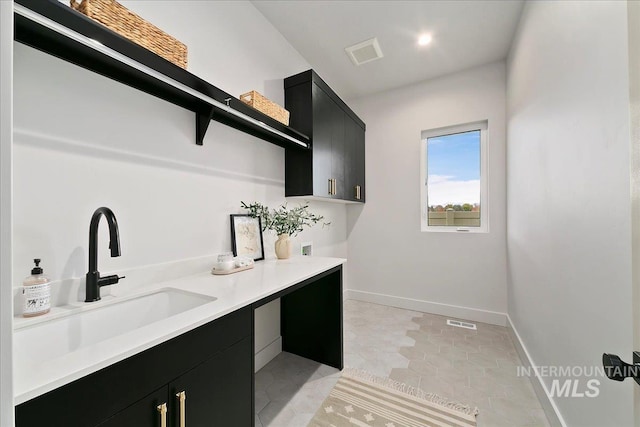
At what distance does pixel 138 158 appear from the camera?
4.28ft

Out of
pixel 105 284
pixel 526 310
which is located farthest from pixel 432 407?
pixel 105 284

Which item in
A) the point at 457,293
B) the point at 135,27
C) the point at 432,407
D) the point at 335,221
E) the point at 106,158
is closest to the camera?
the point at 135,27

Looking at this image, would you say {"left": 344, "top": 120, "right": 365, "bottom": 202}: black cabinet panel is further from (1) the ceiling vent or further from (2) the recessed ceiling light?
(2) the recessed ceiling light

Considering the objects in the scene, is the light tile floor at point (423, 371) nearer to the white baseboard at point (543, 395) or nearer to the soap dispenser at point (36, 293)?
the white baseboard at point (543, 395)

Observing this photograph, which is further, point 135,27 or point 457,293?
point 457,293

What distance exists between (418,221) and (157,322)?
9.94ft

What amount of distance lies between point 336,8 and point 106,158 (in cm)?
206

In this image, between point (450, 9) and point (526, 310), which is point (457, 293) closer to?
point (526, 310)

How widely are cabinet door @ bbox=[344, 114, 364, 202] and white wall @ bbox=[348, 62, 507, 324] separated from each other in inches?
9.0

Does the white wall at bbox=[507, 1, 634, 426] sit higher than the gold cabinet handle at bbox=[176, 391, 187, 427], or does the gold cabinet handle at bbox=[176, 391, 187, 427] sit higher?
the white wall at bbox=[507, 1, 634, 426]

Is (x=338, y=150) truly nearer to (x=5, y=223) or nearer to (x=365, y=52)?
(x=365, y=52)

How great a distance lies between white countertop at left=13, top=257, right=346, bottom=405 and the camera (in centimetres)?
57

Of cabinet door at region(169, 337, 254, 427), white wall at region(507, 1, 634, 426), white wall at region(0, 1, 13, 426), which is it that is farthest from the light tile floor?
white wall at region(0, 1, 13, 426)

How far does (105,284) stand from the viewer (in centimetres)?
110
